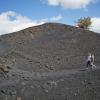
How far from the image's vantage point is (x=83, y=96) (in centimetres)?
1873

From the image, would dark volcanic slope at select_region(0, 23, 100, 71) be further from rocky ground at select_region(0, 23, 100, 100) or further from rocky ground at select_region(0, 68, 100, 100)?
rocky ground at select_region(0, 68, 100, 100)

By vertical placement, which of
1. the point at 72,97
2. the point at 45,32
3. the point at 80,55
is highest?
the point at 45,32

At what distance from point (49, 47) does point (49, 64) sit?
6745 millimetres

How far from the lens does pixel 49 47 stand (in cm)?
4159

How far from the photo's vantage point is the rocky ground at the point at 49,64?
20.5m

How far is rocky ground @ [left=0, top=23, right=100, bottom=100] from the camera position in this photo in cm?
2053

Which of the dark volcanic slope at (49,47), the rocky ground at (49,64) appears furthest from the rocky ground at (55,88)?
the dark volcanic slope at (49,47)

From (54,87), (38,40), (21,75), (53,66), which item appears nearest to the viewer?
(54,87)

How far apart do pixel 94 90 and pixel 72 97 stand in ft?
5.25

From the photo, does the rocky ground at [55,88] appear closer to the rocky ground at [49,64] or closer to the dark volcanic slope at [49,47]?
the rocky ground at [49,64]

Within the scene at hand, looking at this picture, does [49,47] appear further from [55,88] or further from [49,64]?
[55,88]

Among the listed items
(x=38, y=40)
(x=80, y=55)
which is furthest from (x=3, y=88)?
(x=38, y=40)

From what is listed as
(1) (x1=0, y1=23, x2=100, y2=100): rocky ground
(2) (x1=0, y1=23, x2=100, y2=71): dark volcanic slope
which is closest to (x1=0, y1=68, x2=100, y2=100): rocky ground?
(1) (x1=0, y1=23, x2=100, y2=100): rocky ground

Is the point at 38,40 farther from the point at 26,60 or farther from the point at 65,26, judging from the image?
the point at 26,60
